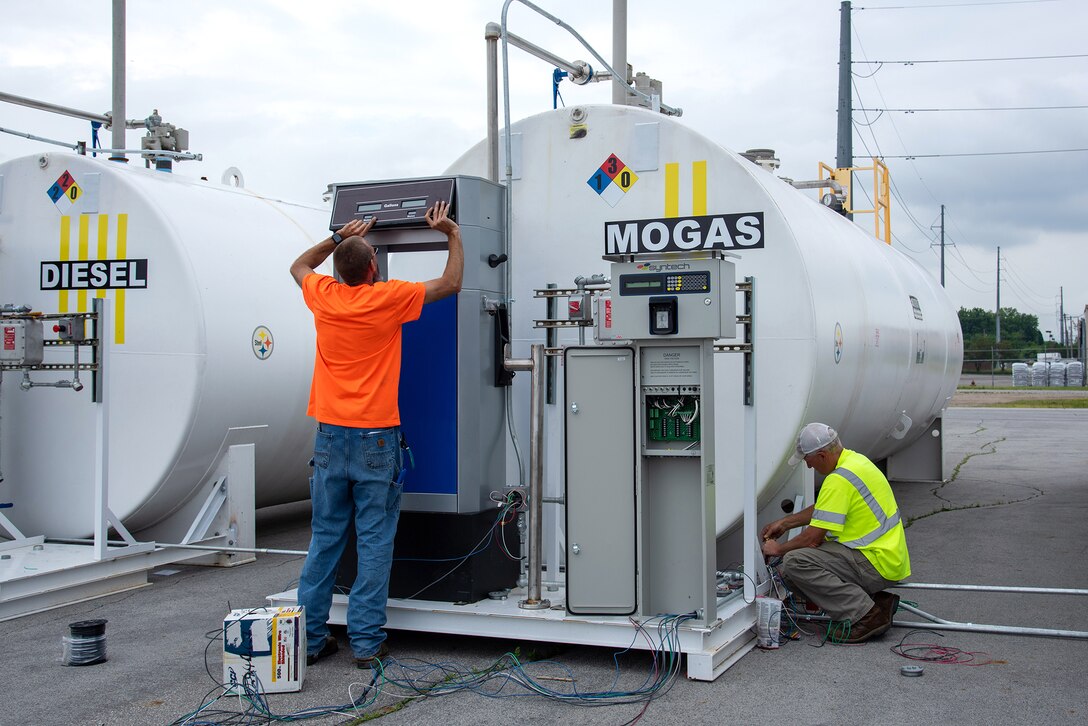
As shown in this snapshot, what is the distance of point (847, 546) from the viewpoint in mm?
5715

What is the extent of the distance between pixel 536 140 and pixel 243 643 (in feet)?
11.5

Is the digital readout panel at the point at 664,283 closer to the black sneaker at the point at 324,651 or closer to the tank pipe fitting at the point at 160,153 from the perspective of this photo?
the black sneaker at the point at 324,651

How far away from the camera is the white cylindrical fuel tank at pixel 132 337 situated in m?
7.87

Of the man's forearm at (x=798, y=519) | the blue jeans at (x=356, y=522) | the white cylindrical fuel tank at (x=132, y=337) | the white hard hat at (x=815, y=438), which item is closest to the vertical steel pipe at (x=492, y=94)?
the blue jeans at (x=356, y=522)

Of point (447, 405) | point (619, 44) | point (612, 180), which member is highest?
point (619, 44)

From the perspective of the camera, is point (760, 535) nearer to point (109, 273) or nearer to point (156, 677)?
point (156, 677)

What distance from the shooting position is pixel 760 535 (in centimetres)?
617

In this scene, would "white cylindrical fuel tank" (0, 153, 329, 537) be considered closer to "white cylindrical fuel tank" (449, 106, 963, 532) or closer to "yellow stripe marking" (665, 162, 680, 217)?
"white cylindrical fuel tank" (449, 106, 963, 532)

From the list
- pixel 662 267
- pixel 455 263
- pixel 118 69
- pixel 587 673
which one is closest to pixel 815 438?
pixel 662 267

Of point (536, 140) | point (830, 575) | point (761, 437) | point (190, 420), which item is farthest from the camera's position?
point (190, 420)

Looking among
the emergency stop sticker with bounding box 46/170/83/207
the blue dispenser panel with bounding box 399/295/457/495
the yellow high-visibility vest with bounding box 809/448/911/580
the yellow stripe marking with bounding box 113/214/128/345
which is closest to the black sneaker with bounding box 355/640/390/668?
the blue dispenser panel with bounding box 399/295/457/495

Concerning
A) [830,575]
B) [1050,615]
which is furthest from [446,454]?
[1050,615]

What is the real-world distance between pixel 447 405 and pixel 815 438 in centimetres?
195

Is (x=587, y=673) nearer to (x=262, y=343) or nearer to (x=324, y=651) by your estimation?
(x=324, y=651)
